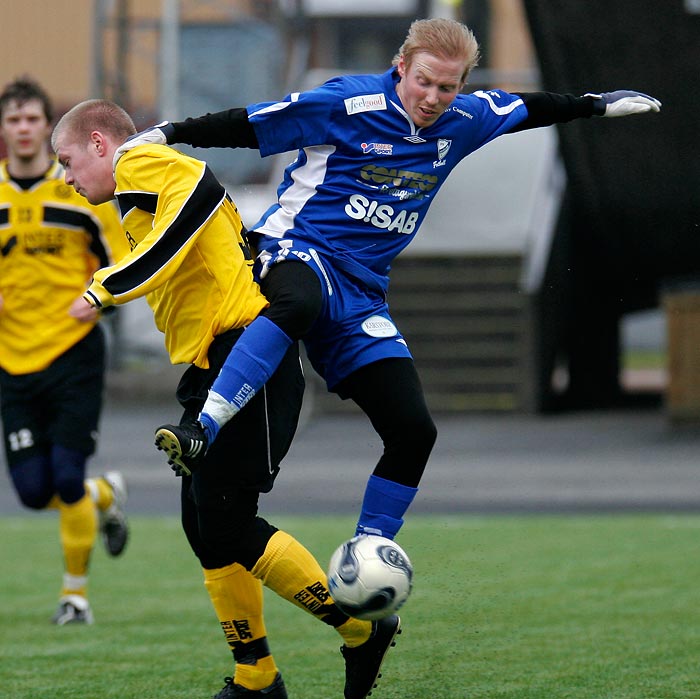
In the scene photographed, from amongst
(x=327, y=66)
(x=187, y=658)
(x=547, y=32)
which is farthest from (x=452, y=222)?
(x=187, y=658)

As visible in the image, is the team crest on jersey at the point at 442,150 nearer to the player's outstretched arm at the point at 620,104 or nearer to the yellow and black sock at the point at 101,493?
the player's outstretched arm at the point at 620,104

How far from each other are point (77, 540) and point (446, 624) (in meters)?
1.90

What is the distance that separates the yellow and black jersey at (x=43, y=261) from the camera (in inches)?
294

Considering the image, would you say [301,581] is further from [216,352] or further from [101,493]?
[101,493]

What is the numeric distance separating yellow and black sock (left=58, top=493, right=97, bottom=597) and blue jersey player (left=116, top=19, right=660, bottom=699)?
2.67m

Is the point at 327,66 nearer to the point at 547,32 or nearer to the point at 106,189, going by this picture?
the point at 547,32

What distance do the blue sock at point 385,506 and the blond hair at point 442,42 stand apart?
4.56 ft

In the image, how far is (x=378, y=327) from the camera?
16.8 feet

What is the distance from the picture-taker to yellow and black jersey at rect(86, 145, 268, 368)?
15.7ft

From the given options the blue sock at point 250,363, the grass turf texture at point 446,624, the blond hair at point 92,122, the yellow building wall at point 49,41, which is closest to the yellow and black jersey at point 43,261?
the grass turf texture at point 446,624

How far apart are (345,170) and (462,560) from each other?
3.74 meters

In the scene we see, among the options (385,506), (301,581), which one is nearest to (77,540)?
(301,581)

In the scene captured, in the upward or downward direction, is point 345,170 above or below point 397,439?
above

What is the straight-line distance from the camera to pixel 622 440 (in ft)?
55.9
